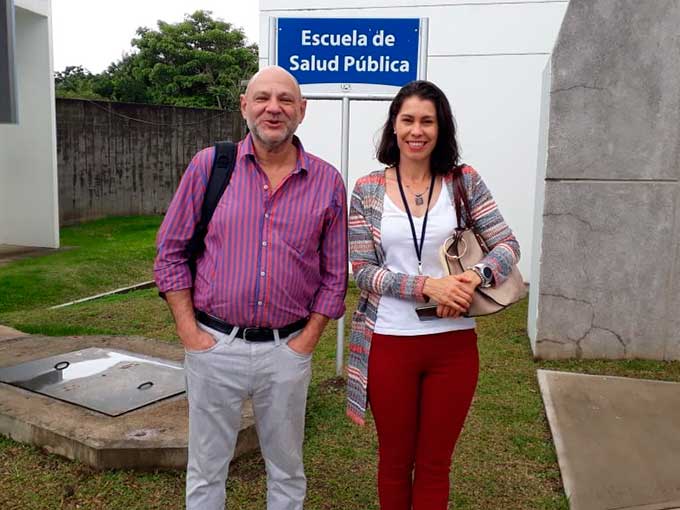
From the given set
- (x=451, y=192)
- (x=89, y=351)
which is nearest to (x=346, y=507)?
(x=451, y=192)

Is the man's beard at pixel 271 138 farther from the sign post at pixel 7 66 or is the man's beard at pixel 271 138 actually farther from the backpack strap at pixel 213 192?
the sign post at pixel 7 66

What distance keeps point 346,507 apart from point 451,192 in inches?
63.1

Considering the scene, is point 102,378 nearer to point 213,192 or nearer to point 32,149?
point 213,192

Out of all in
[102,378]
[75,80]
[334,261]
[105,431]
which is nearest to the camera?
[334,261]

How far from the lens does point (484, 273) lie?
239 cm

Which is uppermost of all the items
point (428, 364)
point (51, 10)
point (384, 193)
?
point (51, 10)

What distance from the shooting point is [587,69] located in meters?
4.90

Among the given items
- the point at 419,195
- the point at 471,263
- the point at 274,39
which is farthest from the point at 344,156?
the point at 471,263

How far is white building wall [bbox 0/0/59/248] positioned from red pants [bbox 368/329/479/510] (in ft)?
35.7

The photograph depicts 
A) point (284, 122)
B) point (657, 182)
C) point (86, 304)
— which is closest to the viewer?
point (284, 122)

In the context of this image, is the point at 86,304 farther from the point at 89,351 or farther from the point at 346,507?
the point at 346,507

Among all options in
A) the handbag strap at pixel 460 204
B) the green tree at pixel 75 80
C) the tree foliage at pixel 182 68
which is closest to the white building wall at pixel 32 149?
the handbag strap at pixel 460 204

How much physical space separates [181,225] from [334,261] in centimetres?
56

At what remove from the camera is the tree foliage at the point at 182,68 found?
97.8ft
